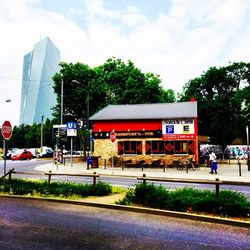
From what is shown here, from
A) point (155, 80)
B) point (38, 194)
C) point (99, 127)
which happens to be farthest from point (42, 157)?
point (38, 194)

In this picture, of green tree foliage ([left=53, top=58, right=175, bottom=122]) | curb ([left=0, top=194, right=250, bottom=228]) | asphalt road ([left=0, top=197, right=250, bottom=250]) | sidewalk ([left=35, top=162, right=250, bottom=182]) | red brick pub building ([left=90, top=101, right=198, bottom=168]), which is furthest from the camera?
green tree foliage ([left=53, top=58, right=175, bottom=122])

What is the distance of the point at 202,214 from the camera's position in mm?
8727

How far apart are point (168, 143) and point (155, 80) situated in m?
26.3

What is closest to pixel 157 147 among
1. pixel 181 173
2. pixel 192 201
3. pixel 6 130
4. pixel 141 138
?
pixel 141 138

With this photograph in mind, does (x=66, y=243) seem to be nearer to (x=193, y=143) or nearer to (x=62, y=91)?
(x=193, y=143)

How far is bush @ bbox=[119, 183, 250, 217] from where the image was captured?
8594 mm

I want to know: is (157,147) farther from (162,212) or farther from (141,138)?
(162,212)

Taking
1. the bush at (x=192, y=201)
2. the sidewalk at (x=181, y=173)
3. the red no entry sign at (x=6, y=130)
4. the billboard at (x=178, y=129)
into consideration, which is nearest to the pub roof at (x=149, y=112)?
the billboard at (x=178, y=129)

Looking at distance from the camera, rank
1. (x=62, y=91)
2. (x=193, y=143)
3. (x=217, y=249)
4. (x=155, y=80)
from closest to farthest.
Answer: (x=217, y=249) → (x=193, y=143) → (x=62, y=91) → (x=155, y=80)

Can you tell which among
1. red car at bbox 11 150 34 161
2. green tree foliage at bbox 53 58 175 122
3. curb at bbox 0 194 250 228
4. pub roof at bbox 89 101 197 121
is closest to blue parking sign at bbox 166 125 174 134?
pub roof at bbox 89 101 197 121

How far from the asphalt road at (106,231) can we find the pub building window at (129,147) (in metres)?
21.8

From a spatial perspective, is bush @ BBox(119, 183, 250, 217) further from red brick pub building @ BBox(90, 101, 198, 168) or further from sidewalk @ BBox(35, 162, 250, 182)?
red brick pub building @ BBox(90, 101, 198, 168)

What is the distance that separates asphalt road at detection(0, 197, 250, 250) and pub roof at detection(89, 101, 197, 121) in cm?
2249

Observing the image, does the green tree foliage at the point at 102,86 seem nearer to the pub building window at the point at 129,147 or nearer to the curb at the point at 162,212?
the pub building window at the point at 129,147
